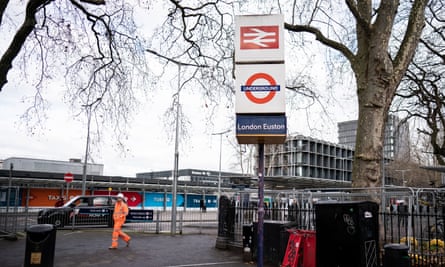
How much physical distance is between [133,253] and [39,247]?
4.85 m

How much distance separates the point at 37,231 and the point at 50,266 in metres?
0.83

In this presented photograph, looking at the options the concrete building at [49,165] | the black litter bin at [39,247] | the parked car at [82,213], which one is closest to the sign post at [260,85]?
the black litter bin at [39,247]

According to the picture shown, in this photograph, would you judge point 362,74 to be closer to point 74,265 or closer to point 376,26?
point 376,26

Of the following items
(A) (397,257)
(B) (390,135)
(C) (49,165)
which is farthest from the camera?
(C) (49,165)

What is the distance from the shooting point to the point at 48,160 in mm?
54594

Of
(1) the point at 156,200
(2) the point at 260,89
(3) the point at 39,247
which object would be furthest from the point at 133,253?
(1) the point at 156,200

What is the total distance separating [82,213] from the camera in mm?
20609

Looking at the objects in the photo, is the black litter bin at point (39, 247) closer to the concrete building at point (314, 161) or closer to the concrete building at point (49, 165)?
the concrete building at point (49, 165)

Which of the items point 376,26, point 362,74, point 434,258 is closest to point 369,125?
point 362,74

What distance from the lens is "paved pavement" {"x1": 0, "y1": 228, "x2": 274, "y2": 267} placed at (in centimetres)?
1146

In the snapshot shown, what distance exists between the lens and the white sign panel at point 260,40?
5.96 metres

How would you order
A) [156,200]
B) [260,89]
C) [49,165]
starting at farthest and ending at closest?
[49,165] < [156,200] < [260,89]

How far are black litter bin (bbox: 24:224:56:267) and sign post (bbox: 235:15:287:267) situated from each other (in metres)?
5.23

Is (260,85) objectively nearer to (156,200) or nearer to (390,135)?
(390,135)
